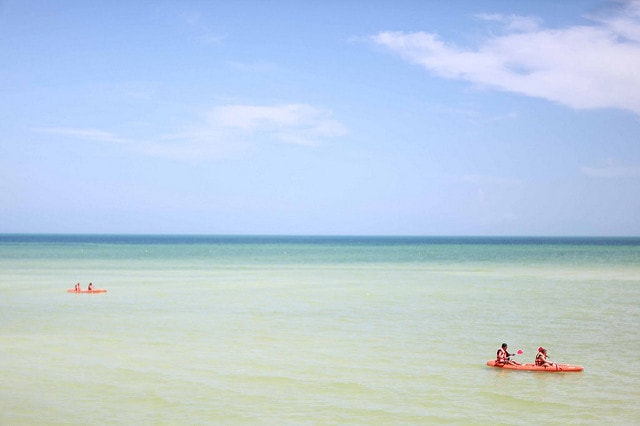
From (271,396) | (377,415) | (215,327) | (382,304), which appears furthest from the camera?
(382,304)

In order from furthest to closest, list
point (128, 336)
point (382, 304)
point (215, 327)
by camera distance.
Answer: point (382, 304), point (215, 327), point (128, 336)

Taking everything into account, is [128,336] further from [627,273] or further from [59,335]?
[627,273]

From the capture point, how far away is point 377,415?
17219 millimetres

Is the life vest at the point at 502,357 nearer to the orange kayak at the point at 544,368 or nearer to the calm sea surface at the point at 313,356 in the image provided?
the orange kayak at the point at 544,368

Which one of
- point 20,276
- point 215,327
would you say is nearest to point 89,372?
point 215,327

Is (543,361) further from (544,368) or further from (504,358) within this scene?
(504,358)

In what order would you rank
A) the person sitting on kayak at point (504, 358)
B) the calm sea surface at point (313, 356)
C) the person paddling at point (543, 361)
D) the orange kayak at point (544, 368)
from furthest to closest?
1. the person sitting on kayak at point (504, 358)
2. the person paddling at point (543, 361)
3. the orange kayak at point (544, 368)
4. the calm sea surface at point (313, 356)

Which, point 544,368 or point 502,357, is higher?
point 502,357

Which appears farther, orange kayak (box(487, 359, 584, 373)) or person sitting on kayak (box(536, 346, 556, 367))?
person sitting on kayak (box(536, 346, 556, 367))

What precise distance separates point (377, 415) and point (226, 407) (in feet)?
12.5

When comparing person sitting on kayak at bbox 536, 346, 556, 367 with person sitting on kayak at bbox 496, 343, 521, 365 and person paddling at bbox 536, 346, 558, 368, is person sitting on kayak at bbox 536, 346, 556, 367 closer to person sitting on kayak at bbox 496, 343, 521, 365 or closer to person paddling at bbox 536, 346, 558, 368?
person paddling at bbox 536, 346, 558, 368

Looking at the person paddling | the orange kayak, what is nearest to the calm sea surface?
the orange kayak

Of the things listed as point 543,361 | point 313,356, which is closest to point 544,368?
point 543,361

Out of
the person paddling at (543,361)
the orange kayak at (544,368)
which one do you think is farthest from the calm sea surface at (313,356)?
the person paddling at (543,361)
